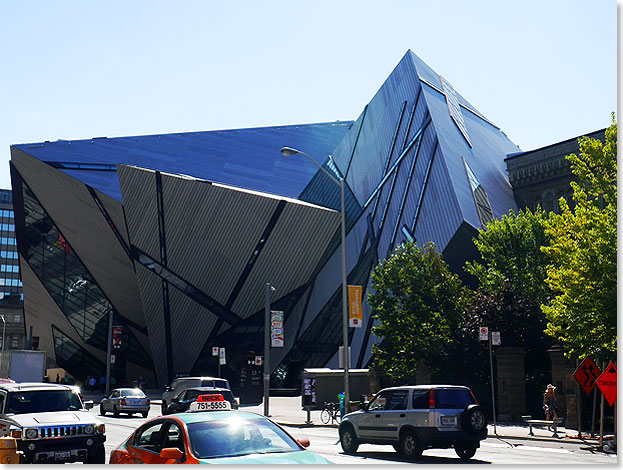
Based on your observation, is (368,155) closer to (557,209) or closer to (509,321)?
(557,209)

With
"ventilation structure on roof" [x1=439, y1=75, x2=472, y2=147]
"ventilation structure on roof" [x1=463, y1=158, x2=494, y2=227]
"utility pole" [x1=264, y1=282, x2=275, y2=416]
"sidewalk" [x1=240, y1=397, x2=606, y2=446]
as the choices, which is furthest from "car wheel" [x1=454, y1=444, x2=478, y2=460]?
"ventilation structure on roof" [x1=439, y1=75, x2=472, y2=147]

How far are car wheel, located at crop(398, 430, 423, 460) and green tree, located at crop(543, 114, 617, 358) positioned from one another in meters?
8.39

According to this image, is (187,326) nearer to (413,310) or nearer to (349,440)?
(413,310)

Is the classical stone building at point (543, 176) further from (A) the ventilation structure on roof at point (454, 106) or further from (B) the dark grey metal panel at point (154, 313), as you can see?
(B) the dark grey metal panel at point (154, 313)

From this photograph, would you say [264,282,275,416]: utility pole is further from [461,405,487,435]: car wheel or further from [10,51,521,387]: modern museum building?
[10,51,521,387]: modern museum building

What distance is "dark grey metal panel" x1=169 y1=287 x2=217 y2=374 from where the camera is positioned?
213 ft

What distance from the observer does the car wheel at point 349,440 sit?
1986cm

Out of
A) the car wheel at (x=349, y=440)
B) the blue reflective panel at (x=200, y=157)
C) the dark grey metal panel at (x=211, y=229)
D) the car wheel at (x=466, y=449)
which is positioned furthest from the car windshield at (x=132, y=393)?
the blue reflective panel at (x=200, y=157)

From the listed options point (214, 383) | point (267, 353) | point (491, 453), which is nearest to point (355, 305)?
point (267, 353)

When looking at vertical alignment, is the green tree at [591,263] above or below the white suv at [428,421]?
above

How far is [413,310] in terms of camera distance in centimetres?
3775

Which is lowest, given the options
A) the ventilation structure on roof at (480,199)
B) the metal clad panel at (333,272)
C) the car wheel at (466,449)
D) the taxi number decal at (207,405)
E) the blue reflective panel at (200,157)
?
the car wheel at (466,449)

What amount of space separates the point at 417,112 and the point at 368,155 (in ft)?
26.1

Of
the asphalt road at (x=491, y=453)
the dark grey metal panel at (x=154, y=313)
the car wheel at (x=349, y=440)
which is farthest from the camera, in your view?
the dark grey metal panel at (x=154, y=313)
